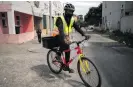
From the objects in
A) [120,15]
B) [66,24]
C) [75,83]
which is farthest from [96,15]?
[75,83]

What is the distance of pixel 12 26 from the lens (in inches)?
539

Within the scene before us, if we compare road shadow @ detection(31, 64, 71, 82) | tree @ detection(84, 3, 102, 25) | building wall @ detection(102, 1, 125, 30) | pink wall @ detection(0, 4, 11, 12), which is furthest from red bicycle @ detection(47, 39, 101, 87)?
tree @ detection(84, 3, 102, 25)

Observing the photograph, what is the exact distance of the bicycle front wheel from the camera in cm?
426

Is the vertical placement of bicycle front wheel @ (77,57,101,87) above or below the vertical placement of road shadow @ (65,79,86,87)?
above

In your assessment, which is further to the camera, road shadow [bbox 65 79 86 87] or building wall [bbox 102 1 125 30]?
A: building wall [bbox 102 1 125 30]

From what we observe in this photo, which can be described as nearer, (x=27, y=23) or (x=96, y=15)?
(x=27, y=23)

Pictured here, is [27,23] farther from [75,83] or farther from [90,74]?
[90,74]

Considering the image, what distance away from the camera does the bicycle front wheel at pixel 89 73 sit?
426cm

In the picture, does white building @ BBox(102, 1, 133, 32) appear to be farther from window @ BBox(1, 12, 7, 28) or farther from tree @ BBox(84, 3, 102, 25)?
tree @ BBox(84, 3, 102, 25)

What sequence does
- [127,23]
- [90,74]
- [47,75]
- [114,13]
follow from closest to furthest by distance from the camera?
[90,74], [47,75], [127,23], [114,13]

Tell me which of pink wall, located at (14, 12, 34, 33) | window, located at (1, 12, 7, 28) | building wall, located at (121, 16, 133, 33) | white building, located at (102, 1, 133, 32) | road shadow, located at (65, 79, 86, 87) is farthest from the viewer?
white building, located at (102, 1, 133, 32)

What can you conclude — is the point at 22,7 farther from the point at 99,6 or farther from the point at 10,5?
the point at 99,6

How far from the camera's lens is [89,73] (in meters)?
4.44

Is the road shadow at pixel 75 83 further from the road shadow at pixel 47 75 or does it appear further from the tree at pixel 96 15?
the tree at pixel 96 15
